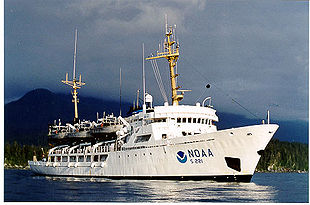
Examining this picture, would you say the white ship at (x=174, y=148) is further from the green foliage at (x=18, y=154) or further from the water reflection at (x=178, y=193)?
the green foliage at (x=18, y=154)

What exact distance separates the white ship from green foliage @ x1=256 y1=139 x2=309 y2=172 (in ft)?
150

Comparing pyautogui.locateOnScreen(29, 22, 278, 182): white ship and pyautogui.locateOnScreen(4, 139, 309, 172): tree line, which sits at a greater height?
pyautogui.locateOnScreen(29, 22, 278, 182): white ship

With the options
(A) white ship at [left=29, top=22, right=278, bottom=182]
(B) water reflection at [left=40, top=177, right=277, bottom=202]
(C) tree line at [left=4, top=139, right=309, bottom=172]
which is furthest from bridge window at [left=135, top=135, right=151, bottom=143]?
(C) tree line at [left=4, top=139, right=309, bottom=172]

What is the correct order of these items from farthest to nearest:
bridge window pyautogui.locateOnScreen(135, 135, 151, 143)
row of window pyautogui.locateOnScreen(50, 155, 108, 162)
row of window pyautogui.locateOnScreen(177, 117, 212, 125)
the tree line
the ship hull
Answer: the tree line < row of window pyautogui.locateOnScreen(50, 155, 108, 162) < row of window pyautogui.locateOnScreen(177, 117, 212, 125) < bridge window pyautogui.locateOnScreen(135, 135, 151, 143) < the ship hull

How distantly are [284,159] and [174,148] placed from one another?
55497mm

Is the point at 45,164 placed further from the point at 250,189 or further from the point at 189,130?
the point at 250,189

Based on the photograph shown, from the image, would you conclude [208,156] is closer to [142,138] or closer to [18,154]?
[142,138]

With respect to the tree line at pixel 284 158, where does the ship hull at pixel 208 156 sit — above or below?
above

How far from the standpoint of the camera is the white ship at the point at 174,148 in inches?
821

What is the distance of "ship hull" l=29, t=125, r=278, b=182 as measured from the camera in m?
20.7

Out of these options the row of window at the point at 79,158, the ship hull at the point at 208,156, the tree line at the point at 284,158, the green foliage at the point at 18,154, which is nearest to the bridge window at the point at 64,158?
the row of window at the point at 79,158

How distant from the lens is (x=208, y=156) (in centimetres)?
2119

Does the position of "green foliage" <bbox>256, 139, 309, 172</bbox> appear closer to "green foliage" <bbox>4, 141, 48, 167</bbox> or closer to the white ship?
"green foliage" <bbox>4, 141, 48, 167</bbox>

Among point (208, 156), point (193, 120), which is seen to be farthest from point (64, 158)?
point (208, 156)
